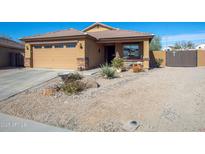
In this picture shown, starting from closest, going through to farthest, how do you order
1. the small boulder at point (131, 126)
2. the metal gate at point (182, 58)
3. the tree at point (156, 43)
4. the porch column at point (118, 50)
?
the small boulder at point (131, 126)
the porch column at point (118, 50)
the metal gate at point (182, 58)
the tree at point (156, 43)

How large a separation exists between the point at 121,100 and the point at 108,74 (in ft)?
15.5

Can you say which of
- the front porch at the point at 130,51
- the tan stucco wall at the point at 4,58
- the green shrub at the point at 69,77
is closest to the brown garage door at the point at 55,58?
the front porch at the point at 130,51

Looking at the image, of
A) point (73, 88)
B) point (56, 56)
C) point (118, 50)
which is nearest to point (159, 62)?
point (118, 50)

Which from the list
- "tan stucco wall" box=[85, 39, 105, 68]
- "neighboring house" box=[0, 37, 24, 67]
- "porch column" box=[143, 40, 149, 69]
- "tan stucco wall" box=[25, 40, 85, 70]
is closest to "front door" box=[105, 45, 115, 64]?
"tan stucco wall" box=[85, 39, 105, 68]

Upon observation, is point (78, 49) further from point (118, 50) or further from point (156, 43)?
point (156, 43)

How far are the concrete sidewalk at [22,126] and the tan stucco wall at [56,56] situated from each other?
1063 cm

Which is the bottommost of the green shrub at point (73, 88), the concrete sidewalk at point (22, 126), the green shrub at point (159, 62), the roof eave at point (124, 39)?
the concrete sidewalk at point (22, 126)

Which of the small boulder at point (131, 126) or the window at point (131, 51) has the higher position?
the window at point (131, 51)

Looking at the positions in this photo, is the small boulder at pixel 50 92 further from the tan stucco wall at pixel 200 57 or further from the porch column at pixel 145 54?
the tan stucco wall at pixel 200 57

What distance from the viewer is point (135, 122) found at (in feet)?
18.6

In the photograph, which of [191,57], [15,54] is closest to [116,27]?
[191,57]

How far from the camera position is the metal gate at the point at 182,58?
73.6 feet

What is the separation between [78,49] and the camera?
54.2 feet

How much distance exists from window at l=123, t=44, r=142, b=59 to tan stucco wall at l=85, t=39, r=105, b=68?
251 centimetres
